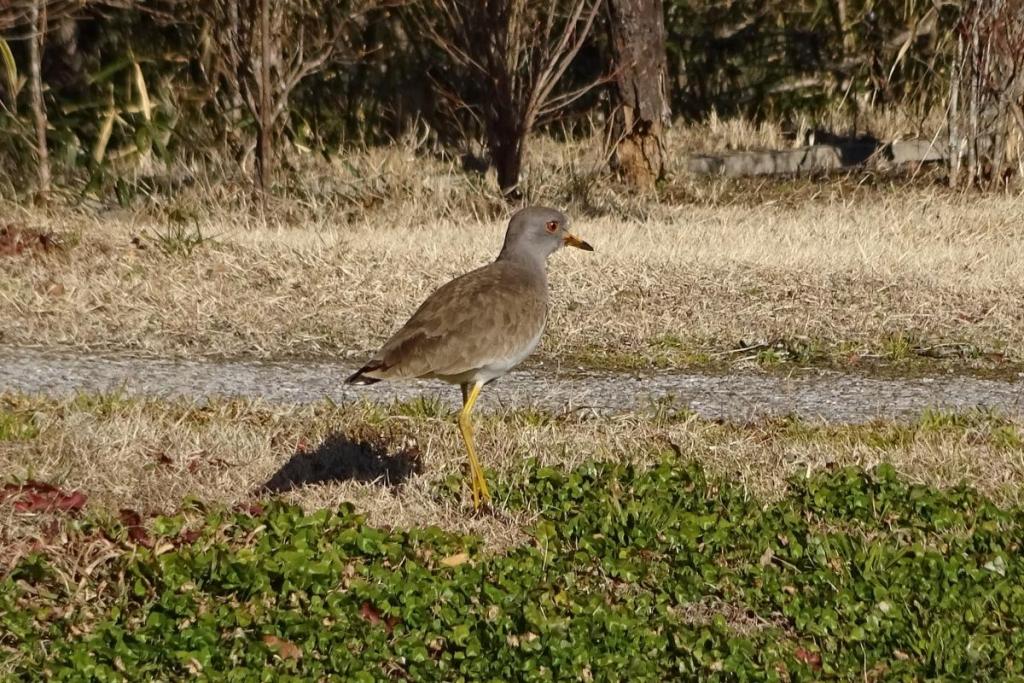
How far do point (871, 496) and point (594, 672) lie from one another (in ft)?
5.63

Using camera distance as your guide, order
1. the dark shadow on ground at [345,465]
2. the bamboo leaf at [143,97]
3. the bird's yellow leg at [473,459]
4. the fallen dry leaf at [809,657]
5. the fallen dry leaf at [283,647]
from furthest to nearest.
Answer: the bamboo leaf at [143,97]
the dark shadow on ground at [345,465]
the bird's yellow leg at [473,459]
the fallen dry leaf at [809,657]
the fallen dry leaf at [283,647]

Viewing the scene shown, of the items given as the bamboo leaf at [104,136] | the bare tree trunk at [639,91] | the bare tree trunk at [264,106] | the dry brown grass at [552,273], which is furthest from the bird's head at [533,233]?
the bamboo leaf at [104,136]

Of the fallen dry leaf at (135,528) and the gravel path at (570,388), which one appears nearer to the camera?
the fallen dry leaf at (135,528)

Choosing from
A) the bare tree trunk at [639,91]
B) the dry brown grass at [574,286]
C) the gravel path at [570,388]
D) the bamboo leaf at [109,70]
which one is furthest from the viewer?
the bamboo leaf at [109,70]

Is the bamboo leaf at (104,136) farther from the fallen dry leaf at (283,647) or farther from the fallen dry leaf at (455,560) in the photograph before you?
the fallen dry leaf at (283,647)

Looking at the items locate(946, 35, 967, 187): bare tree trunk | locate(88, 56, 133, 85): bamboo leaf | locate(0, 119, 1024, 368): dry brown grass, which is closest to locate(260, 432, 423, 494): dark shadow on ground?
locate(0, 119, 1024, 368): dry brown grass

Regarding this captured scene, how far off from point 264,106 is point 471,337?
252 inches

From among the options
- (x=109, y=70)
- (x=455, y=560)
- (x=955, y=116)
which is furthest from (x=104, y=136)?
(x=455, y=560)

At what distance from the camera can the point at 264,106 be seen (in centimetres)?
1223

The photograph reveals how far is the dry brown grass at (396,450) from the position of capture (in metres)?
6.45

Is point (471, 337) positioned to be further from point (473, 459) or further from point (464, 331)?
point (473, 459)

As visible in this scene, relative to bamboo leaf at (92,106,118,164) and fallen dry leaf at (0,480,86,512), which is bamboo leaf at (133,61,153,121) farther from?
fallen dry leaf at (0,480,86,512)

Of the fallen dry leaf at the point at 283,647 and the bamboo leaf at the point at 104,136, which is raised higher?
the bamboo leaf at the point at 104,136

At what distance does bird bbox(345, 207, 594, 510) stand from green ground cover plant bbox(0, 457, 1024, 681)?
59cm
